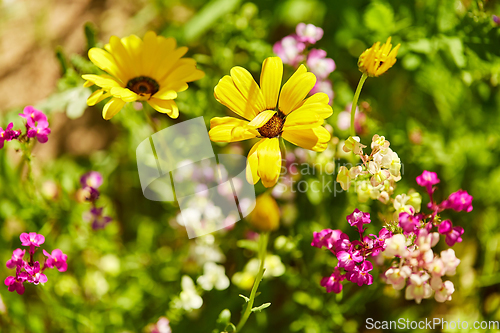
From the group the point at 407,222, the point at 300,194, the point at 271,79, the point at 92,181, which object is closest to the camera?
the point at 407,222

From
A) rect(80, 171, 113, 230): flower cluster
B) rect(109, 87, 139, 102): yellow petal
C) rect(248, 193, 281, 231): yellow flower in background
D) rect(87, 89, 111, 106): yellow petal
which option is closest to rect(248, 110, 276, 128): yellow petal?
rect(248, 193, 281, 231): yellow flower in background

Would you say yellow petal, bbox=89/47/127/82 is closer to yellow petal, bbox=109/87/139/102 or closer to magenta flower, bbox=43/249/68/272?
yellow petal, bbox=109/87/139/102

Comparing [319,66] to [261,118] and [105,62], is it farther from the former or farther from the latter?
[105,62]

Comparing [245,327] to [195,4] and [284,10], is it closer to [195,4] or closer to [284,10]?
[284,10]

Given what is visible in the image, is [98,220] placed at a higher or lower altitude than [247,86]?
lower

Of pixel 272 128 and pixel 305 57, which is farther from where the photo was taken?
pixel 305 57

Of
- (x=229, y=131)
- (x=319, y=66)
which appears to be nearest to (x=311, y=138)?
(x=229, y=131)

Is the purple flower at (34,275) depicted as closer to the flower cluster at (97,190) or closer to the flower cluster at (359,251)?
the flower cluster at (97,190)
